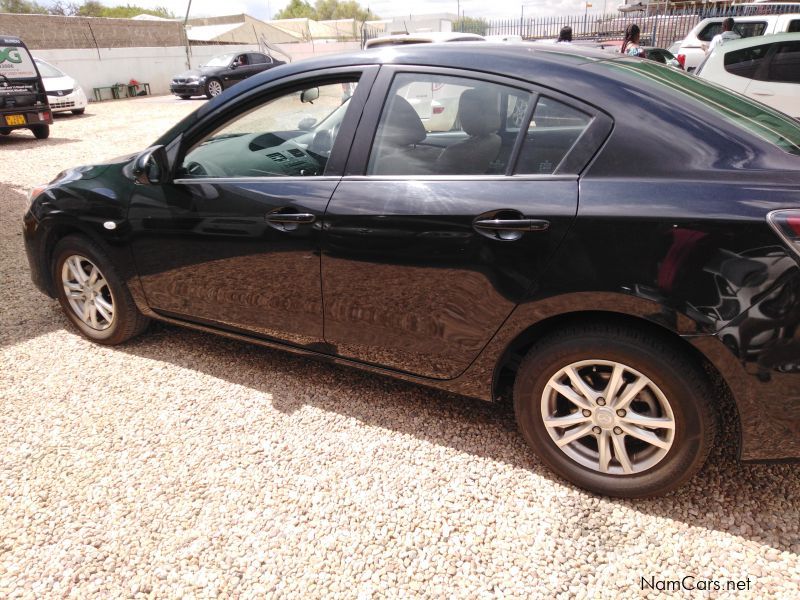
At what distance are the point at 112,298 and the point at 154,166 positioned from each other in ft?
2.97

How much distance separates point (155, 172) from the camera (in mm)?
2908

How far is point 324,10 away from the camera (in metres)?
108

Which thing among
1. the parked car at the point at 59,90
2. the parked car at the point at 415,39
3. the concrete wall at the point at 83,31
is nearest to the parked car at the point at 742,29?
the parked car at the point at 415,39

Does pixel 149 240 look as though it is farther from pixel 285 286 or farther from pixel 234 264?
pixel 285 286

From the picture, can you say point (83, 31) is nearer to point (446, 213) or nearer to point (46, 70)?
point (46, 70)

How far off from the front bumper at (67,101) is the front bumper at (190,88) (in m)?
5.02

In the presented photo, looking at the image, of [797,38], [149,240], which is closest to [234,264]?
[149,240]

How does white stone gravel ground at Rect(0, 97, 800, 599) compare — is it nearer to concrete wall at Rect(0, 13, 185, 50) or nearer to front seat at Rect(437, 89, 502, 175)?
front seat at Rect(437, 89, 502, 175)

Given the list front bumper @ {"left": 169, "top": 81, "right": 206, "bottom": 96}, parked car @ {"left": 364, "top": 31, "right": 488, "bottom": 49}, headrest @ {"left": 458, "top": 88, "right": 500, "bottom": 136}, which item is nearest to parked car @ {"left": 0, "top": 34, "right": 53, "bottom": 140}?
parked car @ {"left": 364, "top": 31, "right": 488, "bottom": 49}

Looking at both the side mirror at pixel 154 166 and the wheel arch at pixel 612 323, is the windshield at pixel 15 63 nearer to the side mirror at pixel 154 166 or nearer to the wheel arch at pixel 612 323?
the side mirror at pixel 154 166

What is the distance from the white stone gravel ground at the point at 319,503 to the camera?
Answer: 77.0 inches

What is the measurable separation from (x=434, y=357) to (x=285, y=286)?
0.79m

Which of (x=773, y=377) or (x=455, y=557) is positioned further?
(x=455, y=557)
